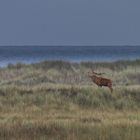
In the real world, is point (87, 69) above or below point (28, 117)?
above

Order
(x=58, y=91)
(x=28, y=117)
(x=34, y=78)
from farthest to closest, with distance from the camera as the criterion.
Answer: (x=34, y=78), (x=58, y=91), (x=28, y=117)

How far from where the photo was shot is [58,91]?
2333 cm

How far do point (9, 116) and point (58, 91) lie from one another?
5388 millimetres

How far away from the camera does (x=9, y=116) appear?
18203 mm

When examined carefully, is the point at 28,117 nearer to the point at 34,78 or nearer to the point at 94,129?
the point at 94,129

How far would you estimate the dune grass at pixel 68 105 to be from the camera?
44.6 feet

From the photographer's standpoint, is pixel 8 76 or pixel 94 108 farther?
pixel 8 76

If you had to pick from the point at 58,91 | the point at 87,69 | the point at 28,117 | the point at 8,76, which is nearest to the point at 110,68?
the point at 87,69

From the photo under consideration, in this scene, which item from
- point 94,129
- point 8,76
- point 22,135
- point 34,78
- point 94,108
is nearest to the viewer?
point 22,135

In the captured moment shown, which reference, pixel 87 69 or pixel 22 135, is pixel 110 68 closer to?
pixel 87 69

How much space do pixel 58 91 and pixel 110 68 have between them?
1840 cm

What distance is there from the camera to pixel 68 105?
71.0ft

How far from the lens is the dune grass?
13.6 m

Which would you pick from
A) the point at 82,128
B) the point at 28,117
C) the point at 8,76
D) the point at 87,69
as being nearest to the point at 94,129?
the point at 82,128
